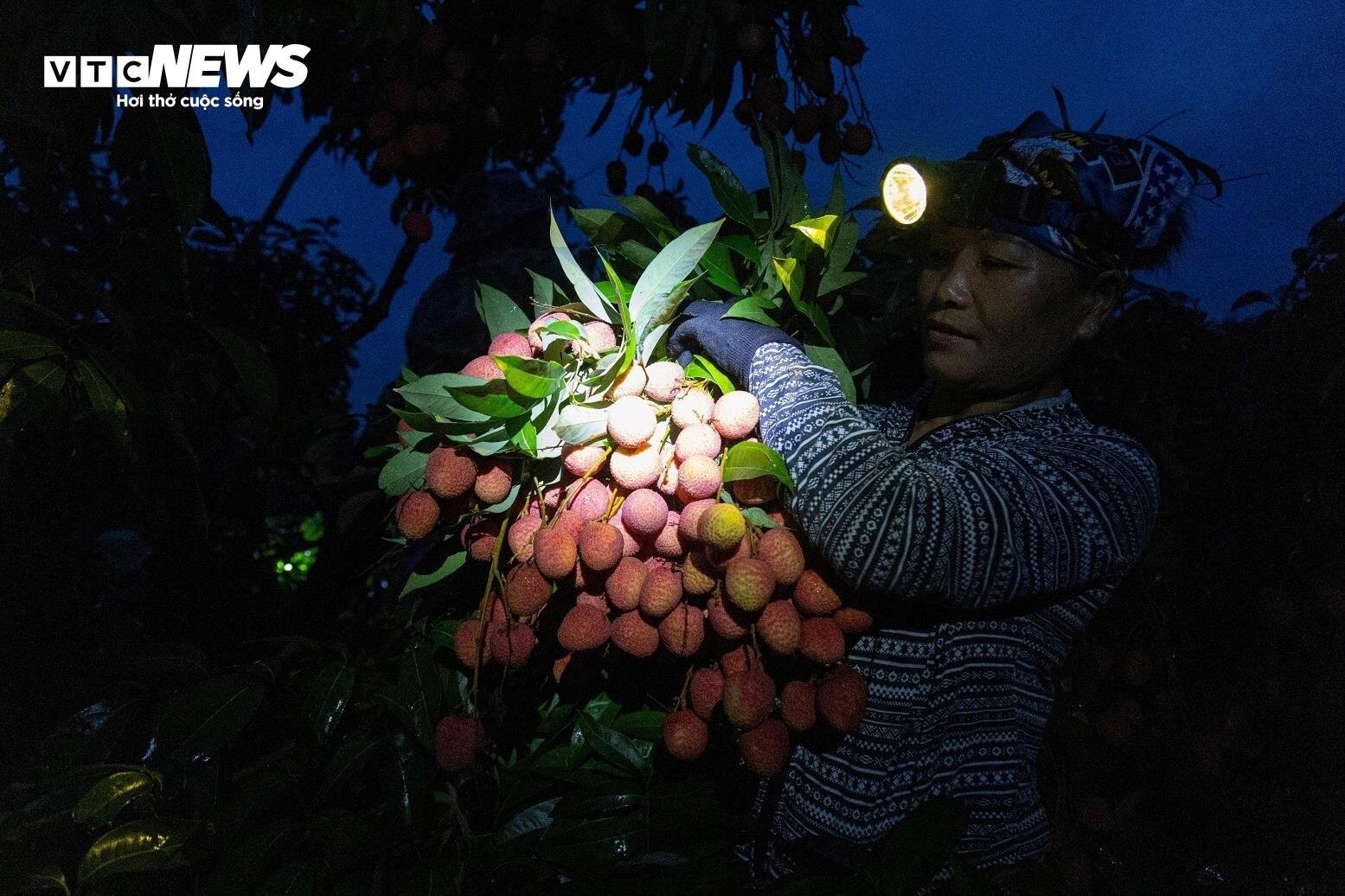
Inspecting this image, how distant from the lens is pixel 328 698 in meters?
0.75

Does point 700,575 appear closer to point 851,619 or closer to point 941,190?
point 851,619

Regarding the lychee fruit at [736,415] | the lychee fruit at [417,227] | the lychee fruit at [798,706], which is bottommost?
the lychee fruit at [798,706]

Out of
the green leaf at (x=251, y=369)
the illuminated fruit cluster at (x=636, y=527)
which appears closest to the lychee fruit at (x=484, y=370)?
the illuminated fruit cluster at (x=636, y=527)

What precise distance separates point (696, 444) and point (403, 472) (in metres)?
0.27

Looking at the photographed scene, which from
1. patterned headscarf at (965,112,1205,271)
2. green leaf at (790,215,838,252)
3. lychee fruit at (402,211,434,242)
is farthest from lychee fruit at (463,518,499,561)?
lychee fruit at (402,211,434,242)

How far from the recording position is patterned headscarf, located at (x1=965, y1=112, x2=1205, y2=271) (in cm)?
72

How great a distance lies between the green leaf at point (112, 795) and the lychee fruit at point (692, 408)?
1.95 feet

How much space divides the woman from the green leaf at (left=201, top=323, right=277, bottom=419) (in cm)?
55

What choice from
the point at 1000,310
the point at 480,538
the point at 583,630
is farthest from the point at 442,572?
the point at 1000,310

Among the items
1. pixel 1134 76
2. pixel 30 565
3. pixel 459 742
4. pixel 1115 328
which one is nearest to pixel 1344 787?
pixel 1115 328

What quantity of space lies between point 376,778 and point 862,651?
0.52 meters

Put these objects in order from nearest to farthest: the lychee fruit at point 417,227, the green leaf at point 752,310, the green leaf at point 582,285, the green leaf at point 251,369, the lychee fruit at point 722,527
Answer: the lychee fruit at point 722,527 < the green leaf at point 582,285 < the green leaf at point 752,310 < the green leaf at point 251,369 < the lychee fruit at point 417,227

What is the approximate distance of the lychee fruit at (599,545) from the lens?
573 mm

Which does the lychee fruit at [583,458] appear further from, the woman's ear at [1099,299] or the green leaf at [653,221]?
the woman's ear at [1099,299]
